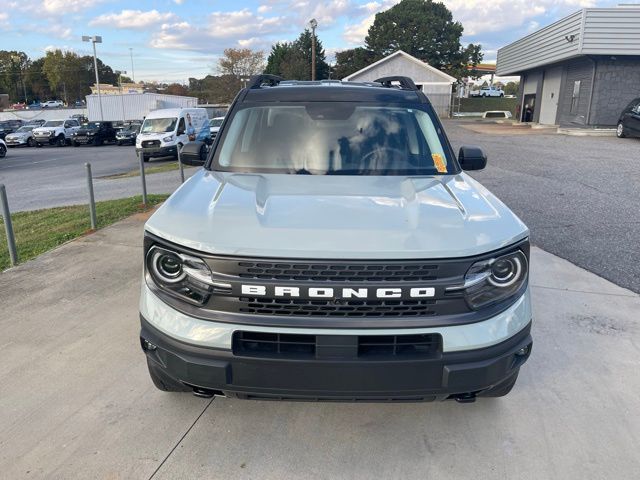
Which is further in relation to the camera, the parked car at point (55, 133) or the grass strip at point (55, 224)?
the parked car at point (55, 133)

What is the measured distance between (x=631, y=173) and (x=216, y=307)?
1234 cm

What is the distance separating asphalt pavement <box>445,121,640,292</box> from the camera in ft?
19.7

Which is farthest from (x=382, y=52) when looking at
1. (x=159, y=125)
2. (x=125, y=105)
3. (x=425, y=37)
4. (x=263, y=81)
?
(x=263, y=81)

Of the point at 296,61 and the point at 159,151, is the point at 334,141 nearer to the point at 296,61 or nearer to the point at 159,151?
the point at 159,151

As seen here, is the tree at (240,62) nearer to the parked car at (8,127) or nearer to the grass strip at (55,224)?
the parked car at (8,127)

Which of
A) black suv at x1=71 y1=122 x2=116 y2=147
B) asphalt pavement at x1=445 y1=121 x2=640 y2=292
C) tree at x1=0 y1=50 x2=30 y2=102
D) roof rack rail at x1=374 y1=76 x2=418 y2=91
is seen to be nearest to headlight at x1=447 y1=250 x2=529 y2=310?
roof rack rail at x1=374 y1=76 x2=418 y2=91

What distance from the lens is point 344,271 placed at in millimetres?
2213

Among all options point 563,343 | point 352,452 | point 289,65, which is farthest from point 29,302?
point 289,65

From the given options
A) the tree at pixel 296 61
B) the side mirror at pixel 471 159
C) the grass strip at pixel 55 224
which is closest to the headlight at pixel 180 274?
the side mirror at pixel 471 159

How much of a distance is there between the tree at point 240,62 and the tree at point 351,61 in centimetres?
1190

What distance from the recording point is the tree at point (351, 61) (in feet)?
233

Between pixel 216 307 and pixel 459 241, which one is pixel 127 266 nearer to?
pixel 216 307

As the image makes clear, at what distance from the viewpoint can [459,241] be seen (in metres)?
2.28

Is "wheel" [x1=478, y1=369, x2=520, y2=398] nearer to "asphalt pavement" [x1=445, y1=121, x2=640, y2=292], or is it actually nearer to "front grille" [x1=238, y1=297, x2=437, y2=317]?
"front grille" [x1=238, y1=297, x2=437, y2=317]
